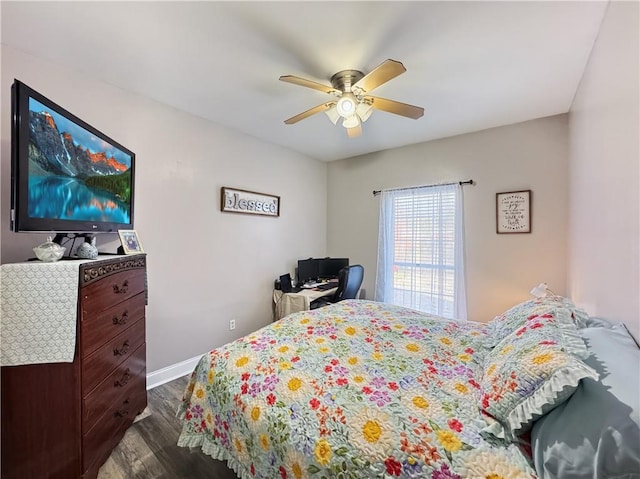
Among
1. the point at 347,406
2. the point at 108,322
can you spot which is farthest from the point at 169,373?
the point at 347,406

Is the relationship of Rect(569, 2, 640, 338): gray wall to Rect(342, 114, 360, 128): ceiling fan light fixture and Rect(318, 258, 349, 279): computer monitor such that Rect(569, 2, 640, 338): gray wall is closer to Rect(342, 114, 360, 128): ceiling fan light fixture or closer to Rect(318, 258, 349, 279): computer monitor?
Rect(342, 114, 360, 128): ceiling fan light fixture

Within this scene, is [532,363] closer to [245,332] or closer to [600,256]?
[600,256]

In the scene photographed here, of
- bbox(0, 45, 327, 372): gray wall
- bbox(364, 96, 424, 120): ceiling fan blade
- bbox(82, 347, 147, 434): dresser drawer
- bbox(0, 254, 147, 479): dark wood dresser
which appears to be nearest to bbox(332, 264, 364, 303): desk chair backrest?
bbox(0, 45, 327, 372): gray wall

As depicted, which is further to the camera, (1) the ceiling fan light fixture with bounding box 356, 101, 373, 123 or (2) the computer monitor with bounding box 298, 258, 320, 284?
(2) the computer monitor with bounding box 298, 258, 320, 284

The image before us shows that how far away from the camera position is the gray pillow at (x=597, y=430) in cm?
66

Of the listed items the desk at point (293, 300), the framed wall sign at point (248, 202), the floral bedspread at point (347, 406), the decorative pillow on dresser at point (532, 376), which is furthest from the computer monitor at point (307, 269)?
the decorative pillow on dresser at point (532, 376)

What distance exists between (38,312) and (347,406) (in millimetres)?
1483

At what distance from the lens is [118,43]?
172cm

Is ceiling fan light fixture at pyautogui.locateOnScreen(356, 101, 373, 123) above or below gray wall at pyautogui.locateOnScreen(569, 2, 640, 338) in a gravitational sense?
above

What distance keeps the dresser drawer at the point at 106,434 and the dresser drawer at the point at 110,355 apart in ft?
0.81

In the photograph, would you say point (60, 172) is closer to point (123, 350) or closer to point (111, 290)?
point (111, 290)

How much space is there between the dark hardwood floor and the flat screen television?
1357 millimetres

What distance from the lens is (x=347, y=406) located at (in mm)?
1077

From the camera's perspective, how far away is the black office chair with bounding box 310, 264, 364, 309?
3.28 meters
